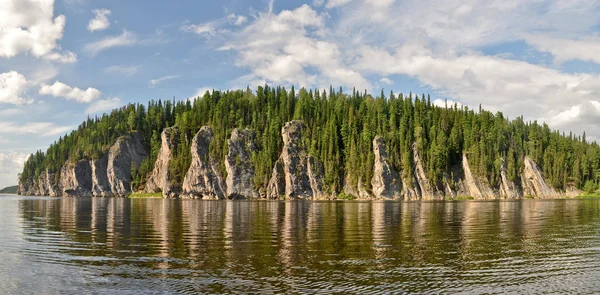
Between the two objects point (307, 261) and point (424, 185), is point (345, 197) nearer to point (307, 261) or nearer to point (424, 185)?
point (424, 185)

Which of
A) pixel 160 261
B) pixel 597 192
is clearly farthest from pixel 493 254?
pixel 597 192

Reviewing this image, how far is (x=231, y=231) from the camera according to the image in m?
47.0

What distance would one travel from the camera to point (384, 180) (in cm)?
18775

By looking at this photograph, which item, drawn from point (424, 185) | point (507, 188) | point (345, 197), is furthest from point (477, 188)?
point (345, 197)

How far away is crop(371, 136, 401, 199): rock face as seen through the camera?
7293 inches

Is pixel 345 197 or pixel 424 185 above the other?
pixel 424 185

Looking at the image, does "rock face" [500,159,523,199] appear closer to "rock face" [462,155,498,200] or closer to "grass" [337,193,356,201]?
"rock face" [462,155,498,200]

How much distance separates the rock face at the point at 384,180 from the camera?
18525cm

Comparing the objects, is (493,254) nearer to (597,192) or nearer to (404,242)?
(404,242)

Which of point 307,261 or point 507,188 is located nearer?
point 307,261

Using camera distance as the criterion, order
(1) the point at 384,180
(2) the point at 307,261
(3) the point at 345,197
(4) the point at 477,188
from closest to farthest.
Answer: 1. (2) the point at 307,261
2. (3) the point at 345,197
3. (1) the point at 384,180
4. (4) the point at 477,188

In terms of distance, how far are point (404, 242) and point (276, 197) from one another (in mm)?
160999

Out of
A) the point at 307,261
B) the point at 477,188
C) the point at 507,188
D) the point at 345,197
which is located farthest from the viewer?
the point at 507,188

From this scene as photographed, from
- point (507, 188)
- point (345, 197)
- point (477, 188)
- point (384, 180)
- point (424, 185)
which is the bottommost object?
point (345, 197)
